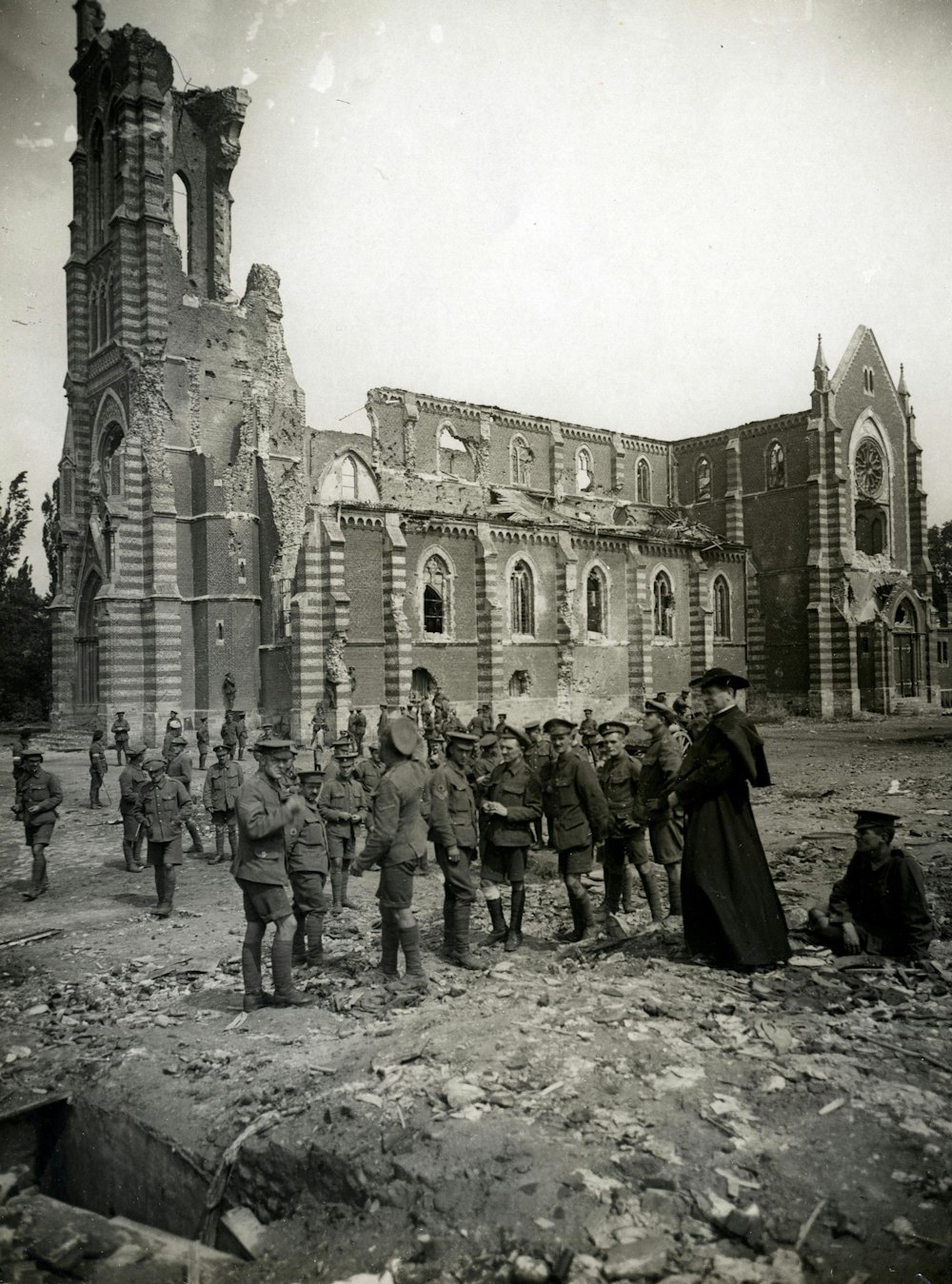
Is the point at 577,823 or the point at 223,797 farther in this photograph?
the point at 223,797

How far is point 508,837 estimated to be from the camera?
7793mm

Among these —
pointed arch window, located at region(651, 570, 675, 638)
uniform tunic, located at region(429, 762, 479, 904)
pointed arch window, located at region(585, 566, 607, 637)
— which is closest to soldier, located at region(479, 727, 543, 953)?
uniform tunic, located at region(429, 762, 479, 904)

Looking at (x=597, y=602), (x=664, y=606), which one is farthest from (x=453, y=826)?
(x=664, y=606)

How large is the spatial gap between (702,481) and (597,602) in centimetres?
1200

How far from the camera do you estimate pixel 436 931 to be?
8414 mm

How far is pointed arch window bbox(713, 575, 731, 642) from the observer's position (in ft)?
125

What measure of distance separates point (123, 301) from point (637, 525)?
22011 mm

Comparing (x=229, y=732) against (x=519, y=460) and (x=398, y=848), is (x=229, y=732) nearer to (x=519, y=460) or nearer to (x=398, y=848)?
(x=398, y=848)

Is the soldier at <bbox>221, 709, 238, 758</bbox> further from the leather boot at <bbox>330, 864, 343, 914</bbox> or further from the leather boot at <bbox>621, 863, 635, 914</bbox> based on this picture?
the leather boot at <bbox>621, 863, 635, 914</bbox>

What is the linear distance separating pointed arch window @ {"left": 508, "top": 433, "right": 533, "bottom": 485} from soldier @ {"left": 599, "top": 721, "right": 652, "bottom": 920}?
97.6 feet

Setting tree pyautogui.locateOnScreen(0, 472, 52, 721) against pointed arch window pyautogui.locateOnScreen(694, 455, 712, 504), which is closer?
tree pyautogui.locateOnScreen(0, 472, 52, 721)

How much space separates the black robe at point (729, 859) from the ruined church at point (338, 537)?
791 inches

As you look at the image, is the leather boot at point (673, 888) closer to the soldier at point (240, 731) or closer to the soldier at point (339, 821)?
the soldier at point (339, 821)

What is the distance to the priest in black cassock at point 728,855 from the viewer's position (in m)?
6.37
